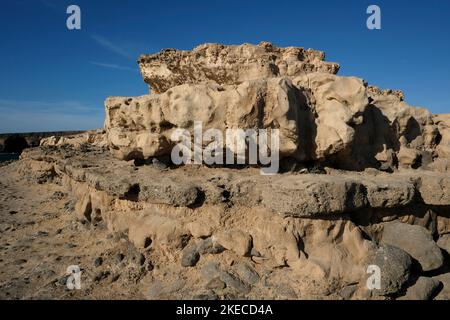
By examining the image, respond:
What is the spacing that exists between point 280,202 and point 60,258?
12.2ft

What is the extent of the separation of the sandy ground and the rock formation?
26 cm

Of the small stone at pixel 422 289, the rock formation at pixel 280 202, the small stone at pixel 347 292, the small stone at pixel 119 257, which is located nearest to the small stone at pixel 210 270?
the rock formation at pixel 280 202

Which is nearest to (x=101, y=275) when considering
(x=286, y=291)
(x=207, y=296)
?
(x=207, y=296)

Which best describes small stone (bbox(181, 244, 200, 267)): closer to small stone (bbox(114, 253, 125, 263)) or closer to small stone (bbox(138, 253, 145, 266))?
small stone (bbox(138, 253, 145, 266))

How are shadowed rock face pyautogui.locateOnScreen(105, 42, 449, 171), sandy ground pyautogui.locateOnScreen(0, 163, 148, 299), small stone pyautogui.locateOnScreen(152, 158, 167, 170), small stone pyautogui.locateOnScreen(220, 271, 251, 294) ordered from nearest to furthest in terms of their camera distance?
small stone pyautogui.locateOnScreen(220, 271, 251, 294) → sandy ground pyautogui.locateOnScreen(0, 163, 148, 299) → shadowed rock face pyautogui.locateOnScreen(105, 42, 449, 171) → small stone pyautogui.locateOnScreen(152, 158, 167, 170)

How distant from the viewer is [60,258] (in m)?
5.24

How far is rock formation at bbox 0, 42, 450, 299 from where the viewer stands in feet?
13.5

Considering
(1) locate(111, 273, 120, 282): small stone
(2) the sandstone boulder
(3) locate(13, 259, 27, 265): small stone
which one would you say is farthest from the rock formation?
(2) the sandstone boulder

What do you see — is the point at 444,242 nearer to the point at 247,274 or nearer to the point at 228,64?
the point at 247,274

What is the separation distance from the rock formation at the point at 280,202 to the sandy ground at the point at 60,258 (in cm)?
26

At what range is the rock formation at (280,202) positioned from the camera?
4.10m

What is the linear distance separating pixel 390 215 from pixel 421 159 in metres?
2.76

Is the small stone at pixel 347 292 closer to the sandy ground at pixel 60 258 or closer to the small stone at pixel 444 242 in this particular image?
the small stone at pixel 444 242
